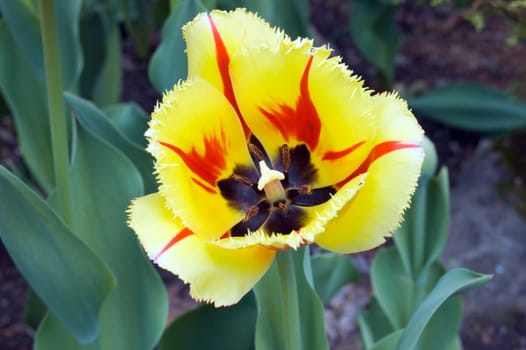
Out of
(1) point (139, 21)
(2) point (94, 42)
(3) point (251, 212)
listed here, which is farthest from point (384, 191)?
(1) point (139, 21)

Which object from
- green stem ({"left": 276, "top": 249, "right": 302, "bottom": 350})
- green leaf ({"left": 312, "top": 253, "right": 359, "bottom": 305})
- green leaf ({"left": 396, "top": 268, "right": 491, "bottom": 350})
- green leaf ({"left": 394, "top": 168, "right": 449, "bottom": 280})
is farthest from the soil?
green stem ({"left": 276, "top": 249, "right": 302, "bottom": 350})

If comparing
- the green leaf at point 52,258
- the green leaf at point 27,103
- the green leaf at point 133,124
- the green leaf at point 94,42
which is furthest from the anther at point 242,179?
the green leaf at point 94,42

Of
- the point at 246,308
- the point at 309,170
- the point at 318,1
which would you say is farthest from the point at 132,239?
the point at 318,1

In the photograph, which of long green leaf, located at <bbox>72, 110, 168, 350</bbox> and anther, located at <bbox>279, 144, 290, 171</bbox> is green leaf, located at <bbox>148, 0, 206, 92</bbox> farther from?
anther, located at <bbox>279, 144, 290, 171</bbox>

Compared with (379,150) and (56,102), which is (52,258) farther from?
(379,150)

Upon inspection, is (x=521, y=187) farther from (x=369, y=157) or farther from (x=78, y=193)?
(x=369, y=157)
